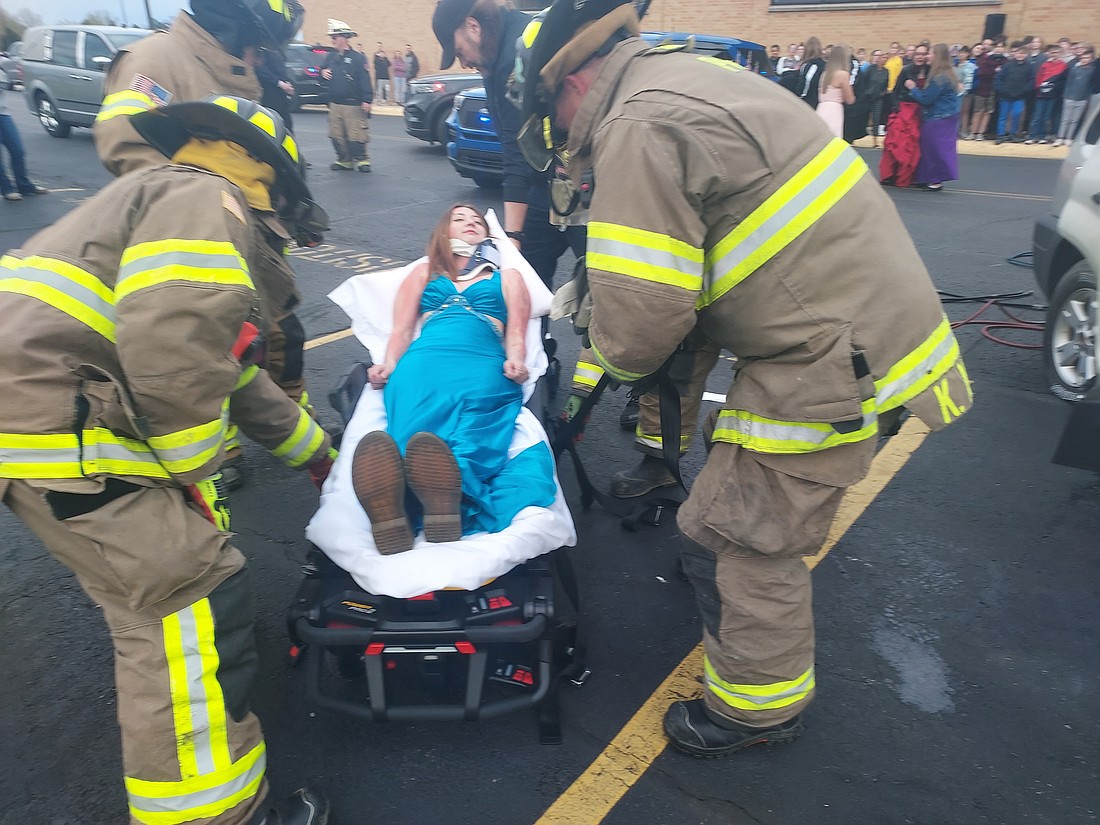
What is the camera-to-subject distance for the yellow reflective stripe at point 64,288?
5.66ft

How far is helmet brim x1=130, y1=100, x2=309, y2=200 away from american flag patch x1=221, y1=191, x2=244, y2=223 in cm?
34

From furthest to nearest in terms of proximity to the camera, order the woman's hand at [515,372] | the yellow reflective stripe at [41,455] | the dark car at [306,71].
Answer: the dark car at [306,71] → the woman's hand at [515,372] → the yellow reflective stripe at [41,455]

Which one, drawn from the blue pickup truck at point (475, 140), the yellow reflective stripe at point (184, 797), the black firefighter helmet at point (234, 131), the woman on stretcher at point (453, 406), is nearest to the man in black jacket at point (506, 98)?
the woman on stretcher at point (453, 406)

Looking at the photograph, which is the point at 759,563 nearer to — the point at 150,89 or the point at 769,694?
the point at 769,694

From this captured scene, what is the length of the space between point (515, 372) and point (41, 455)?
1.94 metres

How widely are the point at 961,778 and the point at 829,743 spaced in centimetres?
36

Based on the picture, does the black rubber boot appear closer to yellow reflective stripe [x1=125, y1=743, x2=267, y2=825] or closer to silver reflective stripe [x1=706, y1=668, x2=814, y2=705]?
silver reflective stripe [x1=706, y1=668, x2=814, y2=705]

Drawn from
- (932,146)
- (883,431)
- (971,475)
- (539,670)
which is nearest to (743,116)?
(883,431)

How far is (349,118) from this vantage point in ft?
37.0

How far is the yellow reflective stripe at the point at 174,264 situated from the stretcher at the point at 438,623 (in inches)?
37.7

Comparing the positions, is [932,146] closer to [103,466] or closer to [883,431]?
[883,431]

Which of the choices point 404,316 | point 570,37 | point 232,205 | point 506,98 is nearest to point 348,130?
point 506,98

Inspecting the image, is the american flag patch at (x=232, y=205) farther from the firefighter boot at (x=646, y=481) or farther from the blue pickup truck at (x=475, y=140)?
the blue pickup truck at (x=475, y=140)

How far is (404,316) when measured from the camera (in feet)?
12.5
